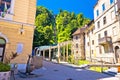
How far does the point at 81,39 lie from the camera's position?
127 feet

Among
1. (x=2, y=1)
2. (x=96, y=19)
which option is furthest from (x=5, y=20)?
(x=96, y=19)

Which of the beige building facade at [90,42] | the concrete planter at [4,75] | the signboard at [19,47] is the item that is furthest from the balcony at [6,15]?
the beige building facade at [90,42]

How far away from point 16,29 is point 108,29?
1743 centimetres

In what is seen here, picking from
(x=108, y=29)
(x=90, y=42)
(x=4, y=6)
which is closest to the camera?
(x=4, y=6)

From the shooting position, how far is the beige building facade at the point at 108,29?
2148 centimetres

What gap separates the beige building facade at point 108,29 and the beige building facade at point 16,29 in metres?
13.8

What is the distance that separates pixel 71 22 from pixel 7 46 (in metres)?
39.8

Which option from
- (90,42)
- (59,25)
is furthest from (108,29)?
(59,25)

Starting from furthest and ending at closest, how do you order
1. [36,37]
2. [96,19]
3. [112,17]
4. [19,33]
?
[36,37] < [96,19] < [112,17] < [19,33]

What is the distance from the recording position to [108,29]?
78.5ft

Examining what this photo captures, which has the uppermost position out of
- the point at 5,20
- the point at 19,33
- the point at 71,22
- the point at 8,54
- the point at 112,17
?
the point at 71,22

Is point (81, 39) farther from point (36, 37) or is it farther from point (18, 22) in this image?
point (18, 22)

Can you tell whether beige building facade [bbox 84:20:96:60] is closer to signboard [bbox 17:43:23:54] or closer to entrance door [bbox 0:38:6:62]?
signboard [bbox 17:43:23:54]

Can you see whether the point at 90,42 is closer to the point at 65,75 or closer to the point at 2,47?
the point at 65,75
